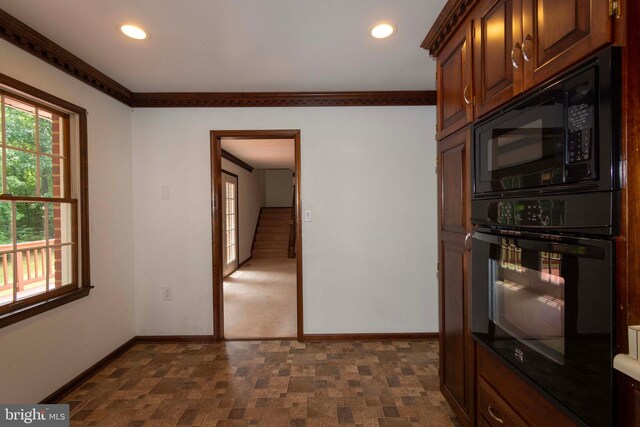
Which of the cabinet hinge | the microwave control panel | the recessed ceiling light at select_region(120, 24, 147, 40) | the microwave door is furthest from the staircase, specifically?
the cabinet hinge

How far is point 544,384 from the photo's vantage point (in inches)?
40.4

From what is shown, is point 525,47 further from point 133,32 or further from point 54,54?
point 54,54

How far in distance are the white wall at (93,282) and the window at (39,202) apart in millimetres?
101

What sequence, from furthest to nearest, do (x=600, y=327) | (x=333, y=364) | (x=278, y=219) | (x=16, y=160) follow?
(x=278, y=219) → (x=333, y=364) → (x=16, y=160) → (x=600, y=327)

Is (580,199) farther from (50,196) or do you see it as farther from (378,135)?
(50,196)

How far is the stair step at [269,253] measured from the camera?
8477 mm

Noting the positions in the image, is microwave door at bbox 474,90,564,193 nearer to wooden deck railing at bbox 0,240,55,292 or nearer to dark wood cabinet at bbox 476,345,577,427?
dark wood cabinet at bbox 476,345,577,427

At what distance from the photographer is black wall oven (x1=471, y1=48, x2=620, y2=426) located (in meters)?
0.80

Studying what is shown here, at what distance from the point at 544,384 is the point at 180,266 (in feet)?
9.42

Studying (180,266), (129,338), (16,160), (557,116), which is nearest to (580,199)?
(557,116)

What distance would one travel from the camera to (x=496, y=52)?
1276 millimetres

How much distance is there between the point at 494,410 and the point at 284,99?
2707 mm

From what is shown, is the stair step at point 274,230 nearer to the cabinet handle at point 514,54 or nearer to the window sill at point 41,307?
the window sill at point 41,307

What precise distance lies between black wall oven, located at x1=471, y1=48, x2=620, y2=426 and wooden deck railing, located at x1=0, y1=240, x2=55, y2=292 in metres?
2.57
